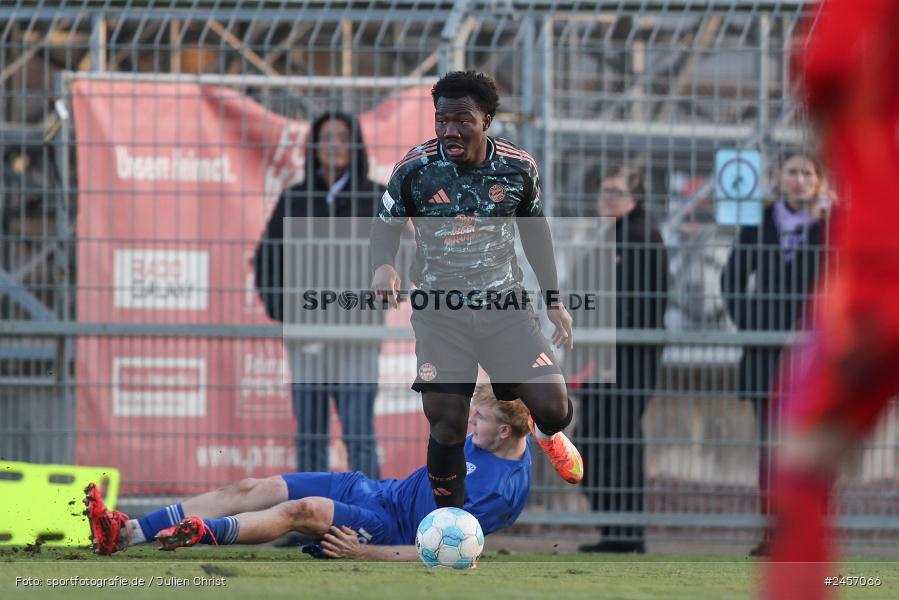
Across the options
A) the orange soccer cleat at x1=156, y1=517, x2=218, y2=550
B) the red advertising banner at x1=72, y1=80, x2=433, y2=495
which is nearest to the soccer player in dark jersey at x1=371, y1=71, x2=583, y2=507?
the orange soccer cleat at x1=156, y1=517, x2=218, y2=550

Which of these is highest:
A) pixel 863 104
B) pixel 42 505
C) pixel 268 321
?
pixel 863 104

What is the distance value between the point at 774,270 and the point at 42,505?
4.37 m

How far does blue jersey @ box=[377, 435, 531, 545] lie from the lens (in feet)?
21.7

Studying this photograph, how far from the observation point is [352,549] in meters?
6.50

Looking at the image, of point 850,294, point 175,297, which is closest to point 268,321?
point 175,297

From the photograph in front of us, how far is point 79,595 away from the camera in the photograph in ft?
14.8

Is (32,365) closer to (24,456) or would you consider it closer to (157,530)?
(24,456)

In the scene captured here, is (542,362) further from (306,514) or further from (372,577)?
(372,577)

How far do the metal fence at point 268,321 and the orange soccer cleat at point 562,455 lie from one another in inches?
61.8

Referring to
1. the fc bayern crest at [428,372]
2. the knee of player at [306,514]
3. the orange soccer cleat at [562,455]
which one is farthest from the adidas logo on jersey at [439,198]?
the knee of player at [306,514]

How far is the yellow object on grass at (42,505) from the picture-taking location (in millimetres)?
6906

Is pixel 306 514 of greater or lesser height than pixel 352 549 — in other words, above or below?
above

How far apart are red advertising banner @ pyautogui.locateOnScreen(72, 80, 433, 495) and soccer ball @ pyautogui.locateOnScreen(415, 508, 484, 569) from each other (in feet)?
8.04

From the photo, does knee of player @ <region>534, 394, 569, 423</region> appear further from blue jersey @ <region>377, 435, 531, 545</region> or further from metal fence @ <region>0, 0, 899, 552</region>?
A: metal fence @ <region>0, 0, 899, 552</region>
